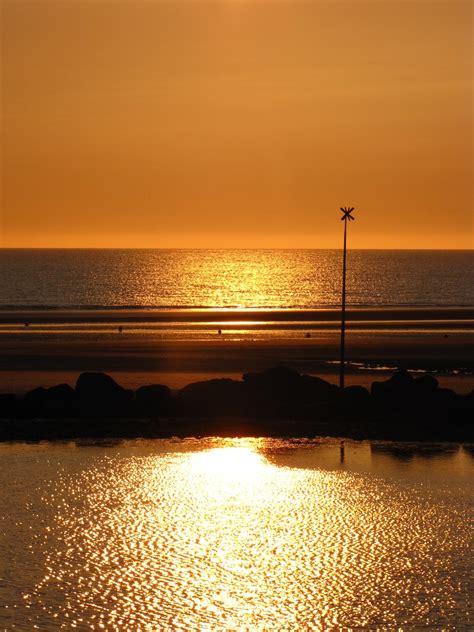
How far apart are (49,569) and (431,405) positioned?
24158mm

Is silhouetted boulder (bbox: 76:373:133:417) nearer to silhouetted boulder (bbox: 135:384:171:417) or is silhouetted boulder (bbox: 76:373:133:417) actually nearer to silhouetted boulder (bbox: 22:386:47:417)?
silhouetted boulder (bbox: 135:384:171:417)

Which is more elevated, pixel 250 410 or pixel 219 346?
pixel 219 346

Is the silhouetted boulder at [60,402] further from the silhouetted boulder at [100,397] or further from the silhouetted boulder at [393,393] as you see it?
the silhouetted boulder at [393,393]

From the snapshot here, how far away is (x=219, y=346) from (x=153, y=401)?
32262 millimetres

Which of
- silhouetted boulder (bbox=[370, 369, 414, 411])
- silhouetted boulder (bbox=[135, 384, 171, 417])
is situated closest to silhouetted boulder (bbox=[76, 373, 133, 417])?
silhouetted boulder (bbox=[135, 384, 171, 417])

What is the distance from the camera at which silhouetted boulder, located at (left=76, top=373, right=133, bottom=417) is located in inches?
1662

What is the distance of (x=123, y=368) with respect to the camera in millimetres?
60844

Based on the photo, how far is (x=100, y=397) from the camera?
140 ft

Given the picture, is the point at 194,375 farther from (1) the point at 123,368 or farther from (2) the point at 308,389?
(2) the point at 308,389

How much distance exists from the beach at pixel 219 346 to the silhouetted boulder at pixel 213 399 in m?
7.70

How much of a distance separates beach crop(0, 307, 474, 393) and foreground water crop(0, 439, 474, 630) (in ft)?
63.0

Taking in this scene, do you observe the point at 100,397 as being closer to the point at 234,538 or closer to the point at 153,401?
the point at 153,401

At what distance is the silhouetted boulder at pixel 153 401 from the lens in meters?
42.0

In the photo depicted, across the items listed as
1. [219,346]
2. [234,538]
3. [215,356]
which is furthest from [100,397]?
[219,346]
